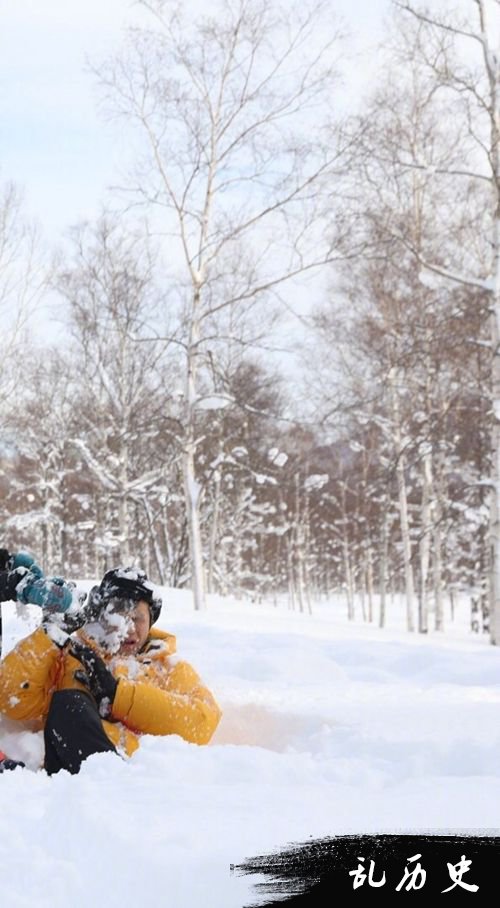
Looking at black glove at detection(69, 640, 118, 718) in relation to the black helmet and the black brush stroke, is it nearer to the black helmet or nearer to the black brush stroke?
the black helmet

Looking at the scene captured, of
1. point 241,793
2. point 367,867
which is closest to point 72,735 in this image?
point 241,793

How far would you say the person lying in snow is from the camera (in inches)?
124

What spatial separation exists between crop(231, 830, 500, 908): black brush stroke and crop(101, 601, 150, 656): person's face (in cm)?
190

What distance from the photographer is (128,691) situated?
342 centimetres

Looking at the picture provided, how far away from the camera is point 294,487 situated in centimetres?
2977

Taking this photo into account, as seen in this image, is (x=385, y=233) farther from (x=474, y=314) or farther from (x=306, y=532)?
(x=306, y=532)

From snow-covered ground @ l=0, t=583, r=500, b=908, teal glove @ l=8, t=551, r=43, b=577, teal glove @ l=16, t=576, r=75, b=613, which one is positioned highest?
teal glove @ l=8, t=551, r=43, b=577

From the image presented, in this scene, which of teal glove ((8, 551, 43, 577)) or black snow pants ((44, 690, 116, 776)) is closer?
black snow pants ((44, 690, 116, 776))

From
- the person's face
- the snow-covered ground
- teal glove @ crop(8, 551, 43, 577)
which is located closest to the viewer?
the snow-covered ground

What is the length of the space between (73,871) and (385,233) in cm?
1029

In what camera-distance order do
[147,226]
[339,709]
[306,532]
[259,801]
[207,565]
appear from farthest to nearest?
1. [306,532]
2. [207,565]
3. [147,226]
4. [339,709]
5. [259,801]

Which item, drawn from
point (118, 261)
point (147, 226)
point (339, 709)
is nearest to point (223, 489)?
point (118, 261)

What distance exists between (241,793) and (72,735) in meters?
0.94

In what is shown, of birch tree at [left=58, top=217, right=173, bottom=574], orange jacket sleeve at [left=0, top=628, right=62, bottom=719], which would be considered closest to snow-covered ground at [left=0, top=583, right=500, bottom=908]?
orange jacket sleeve at [left=0, top=628, right=62, bottom=719]
